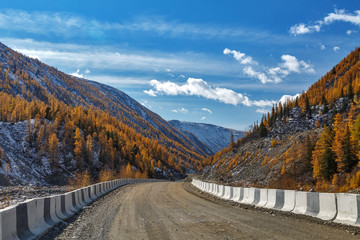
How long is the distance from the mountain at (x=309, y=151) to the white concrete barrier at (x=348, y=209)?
11.6m

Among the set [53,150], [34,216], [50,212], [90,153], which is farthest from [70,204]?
Answer: [90,153]

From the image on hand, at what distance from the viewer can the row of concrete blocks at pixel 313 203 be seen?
948 centimetres

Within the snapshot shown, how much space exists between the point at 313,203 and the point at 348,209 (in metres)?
1.88

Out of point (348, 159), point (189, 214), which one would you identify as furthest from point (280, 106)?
point (189, 214)

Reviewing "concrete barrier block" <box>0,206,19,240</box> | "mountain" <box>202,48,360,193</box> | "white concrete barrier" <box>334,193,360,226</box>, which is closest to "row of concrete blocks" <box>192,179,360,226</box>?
"white concrete barrier" <box>334,193,360,226</box>

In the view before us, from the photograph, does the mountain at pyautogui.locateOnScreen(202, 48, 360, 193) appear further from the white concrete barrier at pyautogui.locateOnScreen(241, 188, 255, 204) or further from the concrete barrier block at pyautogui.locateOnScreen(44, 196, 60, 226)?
the concrete barrier block at pyautogui.locateOnScreen(44, 196, 60, 226)

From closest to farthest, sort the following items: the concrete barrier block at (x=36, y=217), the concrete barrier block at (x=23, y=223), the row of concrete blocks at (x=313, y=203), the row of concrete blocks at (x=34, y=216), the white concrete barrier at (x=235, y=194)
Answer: the row of concrete blocks at (x=34, y=216) < the concrete barrier block at (x=23, y=223) < the concrete barrier block at (x=36, y=217) < the row of concrete blocks at (x=313, y=203) < the white concrete barrier at (x=235, y=194)

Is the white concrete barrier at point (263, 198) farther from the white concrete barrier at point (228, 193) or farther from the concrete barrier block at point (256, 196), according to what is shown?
the white concrete barrier at point (228, 193)

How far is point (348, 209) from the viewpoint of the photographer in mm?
9602

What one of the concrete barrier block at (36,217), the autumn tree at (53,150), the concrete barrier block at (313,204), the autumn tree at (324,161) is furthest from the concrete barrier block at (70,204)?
the autumn tree at (53,150)

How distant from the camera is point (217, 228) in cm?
934

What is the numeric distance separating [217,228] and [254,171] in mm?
72169

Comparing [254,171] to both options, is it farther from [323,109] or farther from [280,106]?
[280,106]

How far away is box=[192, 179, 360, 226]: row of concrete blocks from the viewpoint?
9484 mm
